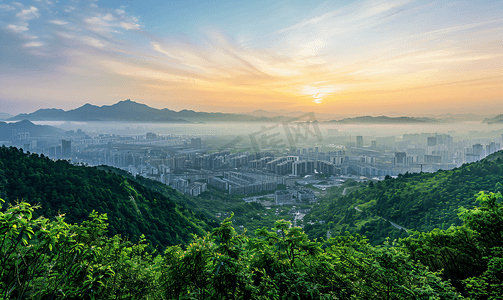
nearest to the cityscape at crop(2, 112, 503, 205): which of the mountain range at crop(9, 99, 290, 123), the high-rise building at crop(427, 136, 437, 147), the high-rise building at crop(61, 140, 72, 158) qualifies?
the high-rise building at crop(61, 140, 72, 158)

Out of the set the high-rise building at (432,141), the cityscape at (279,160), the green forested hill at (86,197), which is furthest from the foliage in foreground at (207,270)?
the high-rise building at (432,141)

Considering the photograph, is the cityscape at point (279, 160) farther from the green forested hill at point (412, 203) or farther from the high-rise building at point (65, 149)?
the green forested hill at point (412, 203)

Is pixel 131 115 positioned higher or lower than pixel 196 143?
higher

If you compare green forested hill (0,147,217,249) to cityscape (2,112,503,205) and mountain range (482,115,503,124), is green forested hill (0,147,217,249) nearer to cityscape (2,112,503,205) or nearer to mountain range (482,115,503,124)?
cityscape (2,112,503,205)

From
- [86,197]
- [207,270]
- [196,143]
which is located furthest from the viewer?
[196,143]

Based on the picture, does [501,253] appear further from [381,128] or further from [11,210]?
[381,128]

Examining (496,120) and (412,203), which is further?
(496,120)

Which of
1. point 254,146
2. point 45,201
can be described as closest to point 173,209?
point 45,201

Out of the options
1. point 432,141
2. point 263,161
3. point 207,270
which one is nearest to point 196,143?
point 263,161

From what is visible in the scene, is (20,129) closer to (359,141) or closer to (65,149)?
(65,149)
